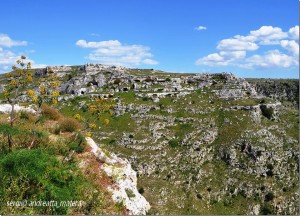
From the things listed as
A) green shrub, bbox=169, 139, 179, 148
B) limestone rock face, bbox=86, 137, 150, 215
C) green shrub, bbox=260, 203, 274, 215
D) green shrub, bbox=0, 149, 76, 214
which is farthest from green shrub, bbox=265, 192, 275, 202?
green shrub, bbox=0, 149, 76, 214

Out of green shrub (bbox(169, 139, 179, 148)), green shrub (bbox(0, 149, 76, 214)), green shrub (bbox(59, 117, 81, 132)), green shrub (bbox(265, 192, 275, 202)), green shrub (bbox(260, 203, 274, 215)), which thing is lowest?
green shrub (bbox(260, 203, 274, 215))

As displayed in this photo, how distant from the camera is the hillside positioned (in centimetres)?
7138

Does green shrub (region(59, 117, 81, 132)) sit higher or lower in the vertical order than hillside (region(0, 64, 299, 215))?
higher

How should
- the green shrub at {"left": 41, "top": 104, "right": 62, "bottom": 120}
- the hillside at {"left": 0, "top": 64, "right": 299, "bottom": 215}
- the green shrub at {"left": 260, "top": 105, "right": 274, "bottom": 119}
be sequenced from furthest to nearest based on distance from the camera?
the green shrub at {"left": 260, "top": 105, "right": 274, "bottom": 119} < the hillside at {"left": 0, "top": 64, "right": 299, "bottom": 215} < the green shrub at {"left": 41, "top": 104, "right": 62, "bottom": 120}

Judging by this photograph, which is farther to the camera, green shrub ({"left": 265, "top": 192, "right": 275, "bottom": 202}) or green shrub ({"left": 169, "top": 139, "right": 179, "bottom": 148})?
green shrub ({"left": 169, "top": 139, "right": 179, "bottom": 148})

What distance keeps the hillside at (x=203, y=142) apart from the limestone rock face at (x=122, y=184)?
4009 cm

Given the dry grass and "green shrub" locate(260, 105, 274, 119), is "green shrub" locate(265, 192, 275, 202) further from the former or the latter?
the dry grass

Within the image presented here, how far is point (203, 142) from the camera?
3410 inches

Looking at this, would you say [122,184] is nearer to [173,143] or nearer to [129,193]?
[129,193]

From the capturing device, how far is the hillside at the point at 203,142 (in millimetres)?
71375

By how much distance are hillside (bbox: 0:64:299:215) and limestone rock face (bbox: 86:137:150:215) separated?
1578 inches

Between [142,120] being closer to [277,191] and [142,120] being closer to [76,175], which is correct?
[277,191]

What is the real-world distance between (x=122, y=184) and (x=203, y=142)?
232ft

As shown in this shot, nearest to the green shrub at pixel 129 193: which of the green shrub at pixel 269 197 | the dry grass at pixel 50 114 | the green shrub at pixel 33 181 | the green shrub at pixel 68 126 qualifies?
the green shrub at pixel 33 181
